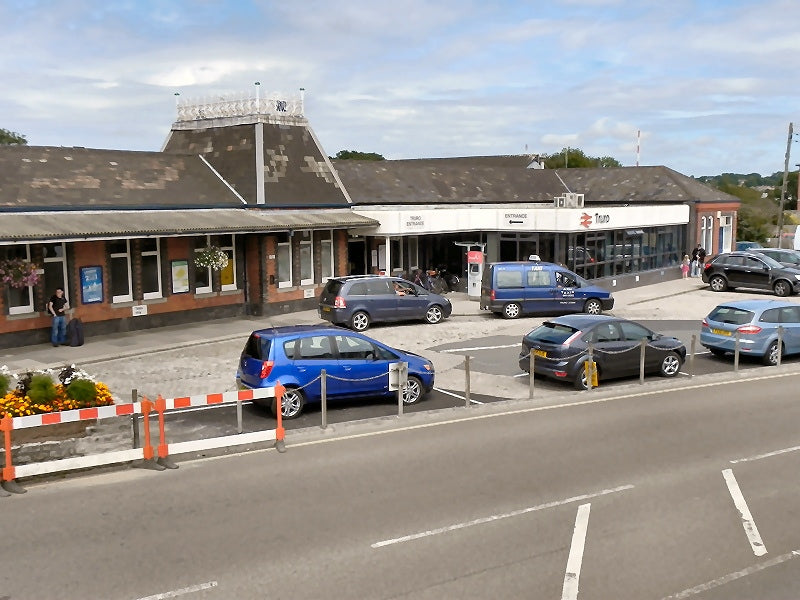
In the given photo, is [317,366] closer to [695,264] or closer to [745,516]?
[745,516]

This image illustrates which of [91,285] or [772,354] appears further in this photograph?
[91,285]

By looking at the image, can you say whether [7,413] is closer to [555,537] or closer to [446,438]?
[446,438]

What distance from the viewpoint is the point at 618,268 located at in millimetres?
38469

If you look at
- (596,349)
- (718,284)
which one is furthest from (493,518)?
(718,284)

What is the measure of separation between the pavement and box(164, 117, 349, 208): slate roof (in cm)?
429

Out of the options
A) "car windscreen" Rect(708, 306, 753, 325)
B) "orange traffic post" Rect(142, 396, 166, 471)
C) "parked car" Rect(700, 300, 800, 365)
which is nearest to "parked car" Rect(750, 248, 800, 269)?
"parked car" Rect(700, 300, 800, 365)

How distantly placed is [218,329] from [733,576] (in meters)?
19.4

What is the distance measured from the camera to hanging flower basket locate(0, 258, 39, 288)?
843 inches

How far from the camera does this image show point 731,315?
21453mm

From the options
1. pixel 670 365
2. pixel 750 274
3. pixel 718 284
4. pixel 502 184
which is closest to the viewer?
pixel 670 365

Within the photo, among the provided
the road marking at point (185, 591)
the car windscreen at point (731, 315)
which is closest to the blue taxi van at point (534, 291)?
the car windscreen at point (731, 315)

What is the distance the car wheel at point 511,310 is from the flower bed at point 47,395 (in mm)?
17090

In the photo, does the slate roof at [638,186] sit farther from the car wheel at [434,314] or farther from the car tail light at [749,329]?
the car tail light at [749,329]

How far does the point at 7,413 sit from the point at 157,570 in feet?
15.8
